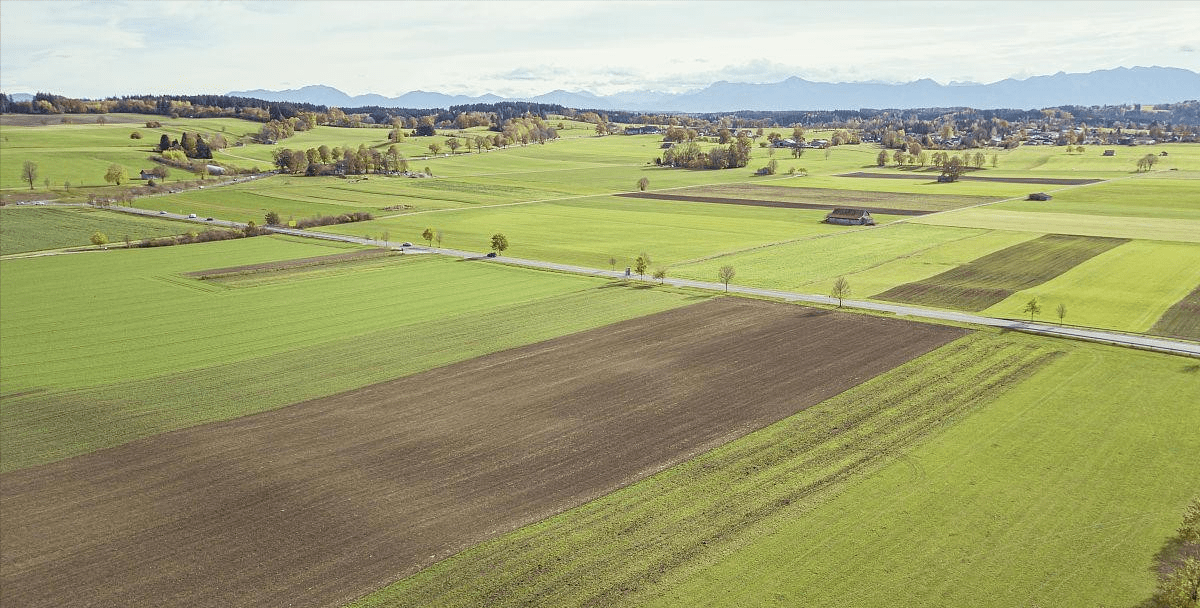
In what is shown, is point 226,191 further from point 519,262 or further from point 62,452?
point 62,452

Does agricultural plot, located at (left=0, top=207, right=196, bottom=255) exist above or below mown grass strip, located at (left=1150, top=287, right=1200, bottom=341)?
above

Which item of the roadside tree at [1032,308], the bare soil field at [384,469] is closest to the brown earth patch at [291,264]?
the bare soil field at [384,469]

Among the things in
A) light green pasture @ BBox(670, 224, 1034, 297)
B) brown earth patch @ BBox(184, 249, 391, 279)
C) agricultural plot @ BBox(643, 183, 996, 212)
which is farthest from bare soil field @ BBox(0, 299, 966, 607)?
agricultural plot @ BBox(643, 183, 996, 212)

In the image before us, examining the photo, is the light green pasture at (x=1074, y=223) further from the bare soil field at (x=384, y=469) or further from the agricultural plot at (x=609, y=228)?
the bare soil field at (x=384, y=469)

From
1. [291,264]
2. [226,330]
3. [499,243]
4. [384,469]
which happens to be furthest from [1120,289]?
[291,264]

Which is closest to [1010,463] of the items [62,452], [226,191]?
[62,452]

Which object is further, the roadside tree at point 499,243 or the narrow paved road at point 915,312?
the roadside tree at point 499,243

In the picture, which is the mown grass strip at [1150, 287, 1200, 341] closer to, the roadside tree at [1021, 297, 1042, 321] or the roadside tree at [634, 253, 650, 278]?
the roadside tree at [1021, 297, 1042, 321]
